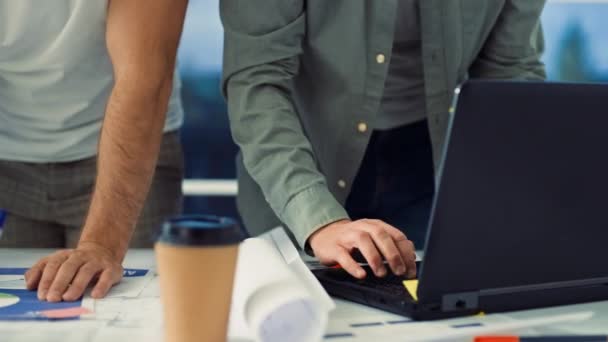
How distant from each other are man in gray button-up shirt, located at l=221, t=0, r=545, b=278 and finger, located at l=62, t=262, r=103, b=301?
12.9 inches

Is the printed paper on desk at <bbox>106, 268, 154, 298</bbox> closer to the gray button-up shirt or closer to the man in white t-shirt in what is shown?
the man in white t-shirt

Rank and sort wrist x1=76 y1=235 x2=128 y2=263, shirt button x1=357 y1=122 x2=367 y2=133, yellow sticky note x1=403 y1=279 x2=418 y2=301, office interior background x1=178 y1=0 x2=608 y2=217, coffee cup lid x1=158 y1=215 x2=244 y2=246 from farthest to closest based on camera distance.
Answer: office interior background x1=178 y1=0 x2=608 y2=217, shirt button x1=357 y1=122 x2=367 y2=133, wrist x1=76 y1=235 x2=128 y2=263, yellow sticky note x1=403 y1=279 x2=418 y2=301, coffee cup lid x1=158 y1=215 x2=244 y2=246

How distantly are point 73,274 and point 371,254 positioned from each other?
0.43m

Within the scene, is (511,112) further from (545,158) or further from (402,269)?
(402,269)

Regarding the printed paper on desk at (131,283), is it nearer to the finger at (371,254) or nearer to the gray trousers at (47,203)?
the finger at (371,254)

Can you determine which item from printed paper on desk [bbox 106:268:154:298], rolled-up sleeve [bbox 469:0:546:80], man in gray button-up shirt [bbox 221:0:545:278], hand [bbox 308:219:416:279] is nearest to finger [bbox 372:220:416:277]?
hand [bbox 308:219:416:279]

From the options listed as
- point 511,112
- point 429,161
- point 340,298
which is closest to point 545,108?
point 511,112

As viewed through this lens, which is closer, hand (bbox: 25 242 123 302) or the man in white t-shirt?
hand (bbox: 25 242 123 302)

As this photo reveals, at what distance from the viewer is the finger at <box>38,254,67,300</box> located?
1262 mm

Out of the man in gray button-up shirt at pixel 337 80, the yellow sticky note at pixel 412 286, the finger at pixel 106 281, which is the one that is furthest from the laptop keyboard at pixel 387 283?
the finger at pixel 106 281

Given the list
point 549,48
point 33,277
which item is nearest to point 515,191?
point 33,277

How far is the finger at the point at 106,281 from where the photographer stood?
126cm

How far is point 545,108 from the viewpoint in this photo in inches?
41.3

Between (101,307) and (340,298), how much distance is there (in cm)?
32
